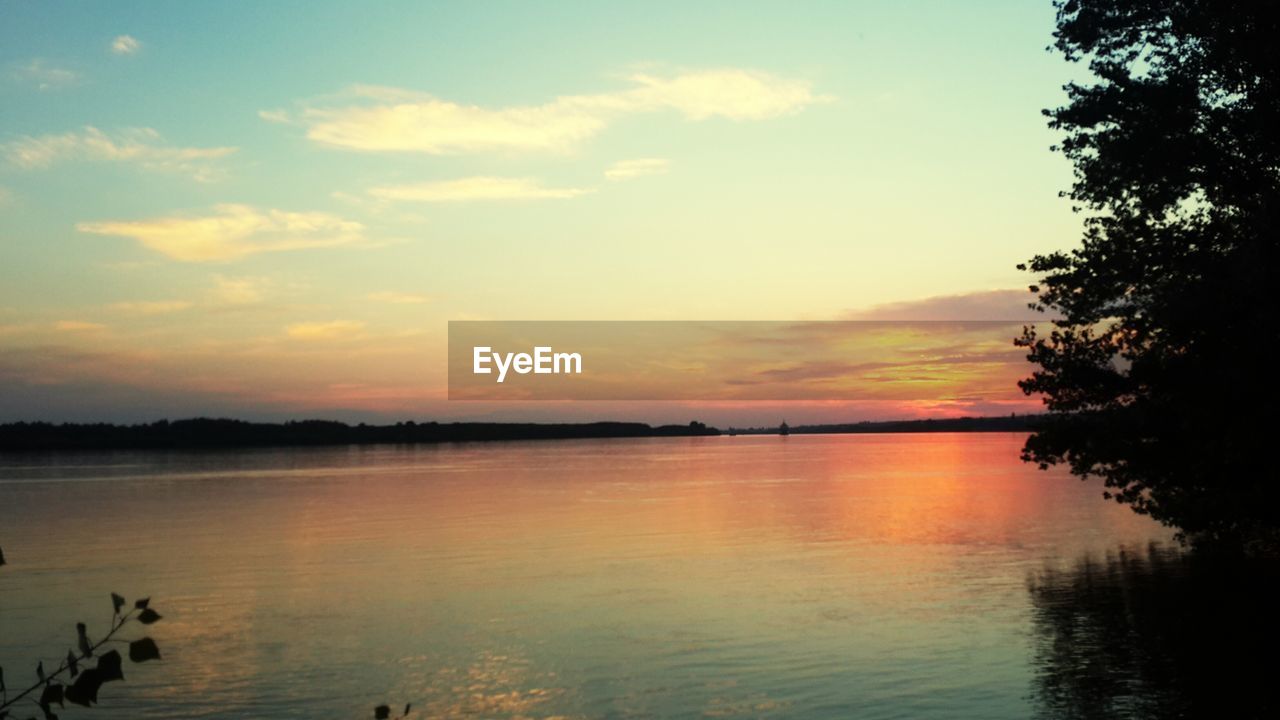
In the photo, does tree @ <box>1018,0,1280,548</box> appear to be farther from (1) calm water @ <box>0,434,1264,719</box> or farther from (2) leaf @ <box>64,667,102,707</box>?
(2) leaf @ <box>64,667,102,707</box>

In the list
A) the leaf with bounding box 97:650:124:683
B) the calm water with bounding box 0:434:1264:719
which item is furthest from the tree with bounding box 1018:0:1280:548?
the leaf with bounding box 97:650:124:683

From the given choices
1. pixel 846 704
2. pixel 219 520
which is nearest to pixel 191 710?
pixel 846 704

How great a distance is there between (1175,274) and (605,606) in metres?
17.1

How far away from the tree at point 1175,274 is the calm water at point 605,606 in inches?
169

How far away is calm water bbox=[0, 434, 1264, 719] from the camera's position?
21.3 meters

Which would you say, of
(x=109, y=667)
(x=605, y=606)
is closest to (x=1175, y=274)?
(x=605, y=606)

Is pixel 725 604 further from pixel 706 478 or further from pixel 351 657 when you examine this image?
pixel 706 478

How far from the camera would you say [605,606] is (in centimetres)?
3147

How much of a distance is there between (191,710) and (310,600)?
12.9m

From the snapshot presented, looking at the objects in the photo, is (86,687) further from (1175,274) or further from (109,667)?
(1175,274)

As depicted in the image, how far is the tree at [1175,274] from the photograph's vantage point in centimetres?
2127

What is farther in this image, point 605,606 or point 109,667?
point 605,606

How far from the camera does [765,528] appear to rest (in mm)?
54938

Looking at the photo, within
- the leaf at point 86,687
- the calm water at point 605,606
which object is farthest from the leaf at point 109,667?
the calm water at point 605,606
